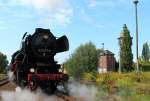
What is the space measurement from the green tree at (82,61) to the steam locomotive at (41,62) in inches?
1198

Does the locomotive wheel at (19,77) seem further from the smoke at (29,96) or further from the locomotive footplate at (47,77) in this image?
the locomotive footplate at (47,77)

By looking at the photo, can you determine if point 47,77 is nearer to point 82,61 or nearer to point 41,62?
→ point 41,62

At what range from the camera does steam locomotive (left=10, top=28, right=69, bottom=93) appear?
21.8 m

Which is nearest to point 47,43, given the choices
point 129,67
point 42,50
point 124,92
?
point 42,50

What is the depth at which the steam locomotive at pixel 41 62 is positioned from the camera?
21839 mm

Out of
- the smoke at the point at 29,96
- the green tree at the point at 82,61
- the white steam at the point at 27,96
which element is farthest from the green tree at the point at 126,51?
the white steam at the point at 27,96

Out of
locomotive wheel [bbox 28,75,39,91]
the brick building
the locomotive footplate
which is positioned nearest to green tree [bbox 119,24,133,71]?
the brick building

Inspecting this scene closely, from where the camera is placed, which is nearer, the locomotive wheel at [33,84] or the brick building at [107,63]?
the locomotive wheel at [33,84]

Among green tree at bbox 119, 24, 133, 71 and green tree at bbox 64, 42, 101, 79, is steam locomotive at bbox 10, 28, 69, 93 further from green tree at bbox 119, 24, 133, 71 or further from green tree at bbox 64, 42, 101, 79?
green tree at bbox 119, 24, 133, 71

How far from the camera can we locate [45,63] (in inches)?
888

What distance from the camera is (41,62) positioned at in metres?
22.6

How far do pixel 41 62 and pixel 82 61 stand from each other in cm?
3975

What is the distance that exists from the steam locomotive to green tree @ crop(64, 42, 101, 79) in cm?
3044

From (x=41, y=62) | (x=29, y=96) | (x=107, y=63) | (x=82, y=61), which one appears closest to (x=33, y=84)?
(x=41, y=62)
